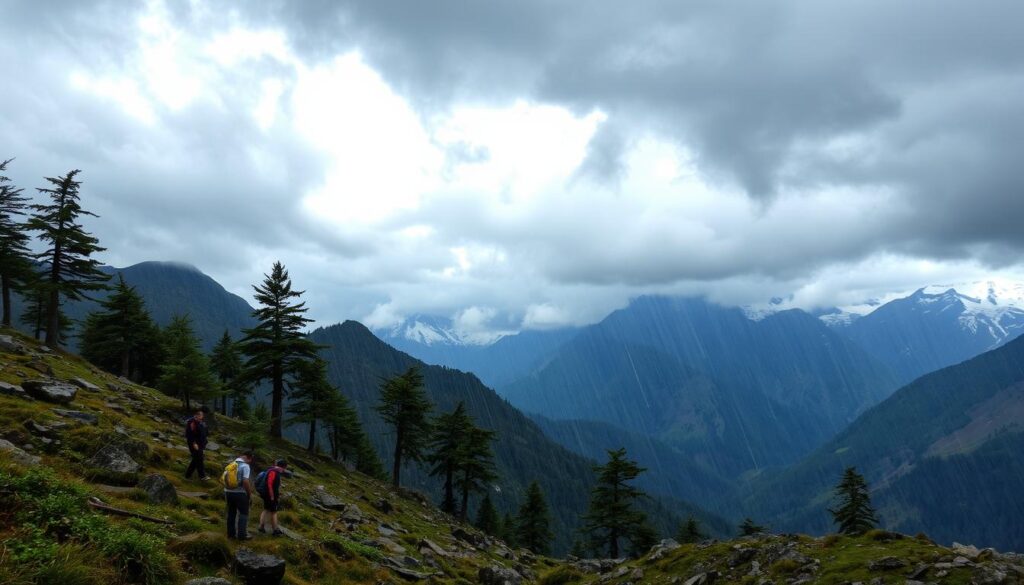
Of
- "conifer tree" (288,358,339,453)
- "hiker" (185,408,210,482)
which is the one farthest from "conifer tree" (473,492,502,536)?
"hiker" (185,408,210,482)

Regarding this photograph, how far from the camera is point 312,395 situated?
53906 millimetres

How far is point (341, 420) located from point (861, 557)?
48.9 metres

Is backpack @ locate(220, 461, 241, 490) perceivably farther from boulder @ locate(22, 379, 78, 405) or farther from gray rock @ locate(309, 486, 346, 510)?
boulder @ locate(22, 379, 78, 405)

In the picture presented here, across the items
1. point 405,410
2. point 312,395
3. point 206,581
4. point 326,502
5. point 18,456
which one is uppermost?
point 312,395

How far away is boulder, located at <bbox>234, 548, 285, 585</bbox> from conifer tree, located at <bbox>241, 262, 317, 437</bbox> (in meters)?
33.9

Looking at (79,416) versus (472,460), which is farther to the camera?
(472,460)

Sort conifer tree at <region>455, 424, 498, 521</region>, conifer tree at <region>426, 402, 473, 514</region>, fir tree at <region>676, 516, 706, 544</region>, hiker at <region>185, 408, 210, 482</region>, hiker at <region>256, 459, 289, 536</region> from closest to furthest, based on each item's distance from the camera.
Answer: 1. hiker at <region>256, 459, 289, 536</region>
2. hiker at <region>185, 408, 210, 482</region>
3. conifer tree at <region>455, 424, 498, 521</region>
4. conifer tree at <region>426, 402, 473, 514</region>
5. fir tree at <region>676, 516, 706, 544</region>

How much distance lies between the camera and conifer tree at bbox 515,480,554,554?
235ft

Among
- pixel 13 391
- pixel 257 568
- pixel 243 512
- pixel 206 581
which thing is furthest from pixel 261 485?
pixel 13 391

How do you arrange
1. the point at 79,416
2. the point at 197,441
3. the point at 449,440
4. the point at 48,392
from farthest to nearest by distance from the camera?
the point at 449,440, the point at 48,392, the point at 79,416, the point at 197,441

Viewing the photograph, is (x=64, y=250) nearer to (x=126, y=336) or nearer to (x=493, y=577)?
(x=126, y=336)

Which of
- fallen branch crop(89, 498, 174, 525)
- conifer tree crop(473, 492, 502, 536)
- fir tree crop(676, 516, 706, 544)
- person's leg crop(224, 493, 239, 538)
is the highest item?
fallen branch crop(89, 498, 174, 525)

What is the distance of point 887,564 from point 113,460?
24423 mm

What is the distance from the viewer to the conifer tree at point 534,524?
235ft
